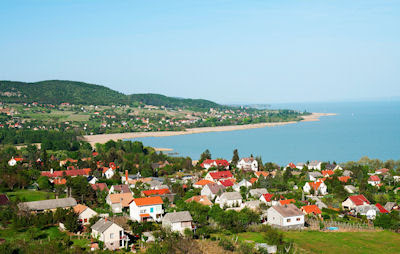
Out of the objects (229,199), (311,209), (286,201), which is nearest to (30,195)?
(229,199)

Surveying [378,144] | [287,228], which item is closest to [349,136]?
[378,144]

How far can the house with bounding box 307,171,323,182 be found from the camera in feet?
149

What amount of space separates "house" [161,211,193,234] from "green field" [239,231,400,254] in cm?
343

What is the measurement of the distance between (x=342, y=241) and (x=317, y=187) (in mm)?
14551

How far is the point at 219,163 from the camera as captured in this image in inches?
2098

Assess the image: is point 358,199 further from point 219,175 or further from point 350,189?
point 219,175

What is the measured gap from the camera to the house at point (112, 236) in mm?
23234

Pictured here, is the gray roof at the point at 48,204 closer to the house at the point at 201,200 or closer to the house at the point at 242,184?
the house at the point at 201,200

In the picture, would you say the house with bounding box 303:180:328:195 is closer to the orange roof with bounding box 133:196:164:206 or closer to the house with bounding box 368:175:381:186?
the house with bounding box 368:175:381:186

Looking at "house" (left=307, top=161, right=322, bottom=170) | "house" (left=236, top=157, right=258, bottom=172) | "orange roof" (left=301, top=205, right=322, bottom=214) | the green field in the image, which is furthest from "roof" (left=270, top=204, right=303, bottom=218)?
"house" (left=307, top=161, right=322, bottom=170)

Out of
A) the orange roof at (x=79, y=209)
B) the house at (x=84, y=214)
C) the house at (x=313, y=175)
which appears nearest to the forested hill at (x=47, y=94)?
the house at (x=313, y=175)

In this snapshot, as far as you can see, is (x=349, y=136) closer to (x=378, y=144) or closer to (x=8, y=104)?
(x=378, y=144)

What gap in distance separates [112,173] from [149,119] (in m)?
104

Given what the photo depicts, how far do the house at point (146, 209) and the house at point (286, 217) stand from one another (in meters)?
8.03
